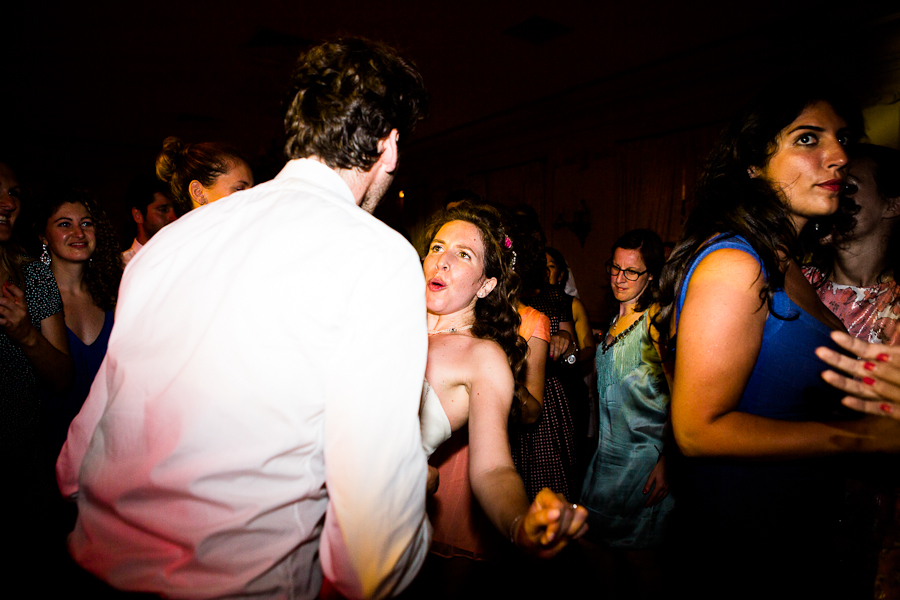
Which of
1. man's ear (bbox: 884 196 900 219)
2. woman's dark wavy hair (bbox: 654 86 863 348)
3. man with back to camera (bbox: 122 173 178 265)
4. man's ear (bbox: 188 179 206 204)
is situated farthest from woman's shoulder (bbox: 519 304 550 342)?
man with back to camera (bbox: 122 173 178 265)

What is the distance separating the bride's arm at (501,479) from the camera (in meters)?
0.92

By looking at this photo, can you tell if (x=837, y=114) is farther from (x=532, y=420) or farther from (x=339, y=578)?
(x=339, y=578)

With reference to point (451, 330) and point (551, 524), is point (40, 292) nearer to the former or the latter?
point (451, 330)

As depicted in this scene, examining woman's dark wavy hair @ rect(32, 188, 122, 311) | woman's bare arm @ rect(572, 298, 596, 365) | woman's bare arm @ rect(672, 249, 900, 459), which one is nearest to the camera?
woman's bare arm @ rect(672, 249, 900, 459)

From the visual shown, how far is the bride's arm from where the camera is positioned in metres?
0.92

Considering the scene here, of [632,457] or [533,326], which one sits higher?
[533,326]

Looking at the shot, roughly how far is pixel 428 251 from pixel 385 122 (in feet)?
3.50

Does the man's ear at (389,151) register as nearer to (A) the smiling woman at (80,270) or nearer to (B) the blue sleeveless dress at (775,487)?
(B) the blue sleeveless dress at (775,487)

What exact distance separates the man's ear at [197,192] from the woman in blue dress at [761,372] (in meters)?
1.98

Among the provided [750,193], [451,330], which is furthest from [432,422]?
[750,193]

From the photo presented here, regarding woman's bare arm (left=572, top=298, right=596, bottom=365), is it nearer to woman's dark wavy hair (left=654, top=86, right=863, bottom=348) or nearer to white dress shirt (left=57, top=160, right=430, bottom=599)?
woman's dark wavy hair (left=654, top=86, right=863, bottom=348)

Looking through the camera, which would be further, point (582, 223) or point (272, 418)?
point (582, 223)

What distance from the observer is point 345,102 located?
997mm

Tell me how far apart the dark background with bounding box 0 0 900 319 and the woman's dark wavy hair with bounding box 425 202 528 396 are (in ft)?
1.83
